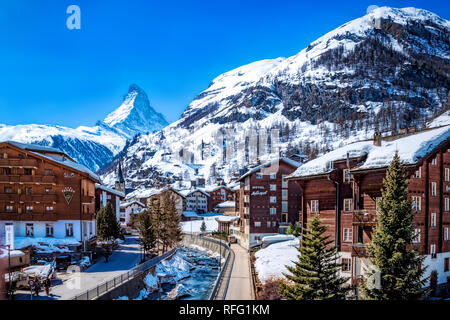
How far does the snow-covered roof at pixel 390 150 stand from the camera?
16203mm

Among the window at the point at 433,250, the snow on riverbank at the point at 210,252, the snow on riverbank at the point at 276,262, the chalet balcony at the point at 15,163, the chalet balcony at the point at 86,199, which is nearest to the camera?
the window at the point at 433,250

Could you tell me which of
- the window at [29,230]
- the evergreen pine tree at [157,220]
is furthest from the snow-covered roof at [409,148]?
the evergreen pine tree at [157,220]

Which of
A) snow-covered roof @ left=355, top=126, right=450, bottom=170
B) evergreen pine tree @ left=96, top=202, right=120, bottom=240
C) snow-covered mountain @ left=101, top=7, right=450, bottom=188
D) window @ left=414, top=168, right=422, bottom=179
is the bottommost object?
evergreen pine tree @ left=96, top=202, right=120, bottom=240

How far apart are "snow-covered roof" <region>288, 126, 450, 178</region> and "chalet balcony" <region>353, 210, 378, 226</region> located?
2555 mm

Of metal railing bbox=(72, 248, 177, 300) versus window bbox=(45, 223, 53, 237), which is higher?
window bbox=(45, 223, 53, 237)

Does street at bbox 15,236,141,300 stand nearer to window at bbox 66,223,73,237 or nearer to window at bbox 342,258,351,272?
window at bbox 66,223,73,237

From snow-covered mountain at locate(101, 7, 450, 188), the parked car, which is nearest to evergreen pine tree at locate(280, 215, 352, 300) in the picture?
the parked car

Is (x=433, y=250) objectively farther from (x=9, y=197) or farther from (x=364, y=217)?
(x=9, y=197)

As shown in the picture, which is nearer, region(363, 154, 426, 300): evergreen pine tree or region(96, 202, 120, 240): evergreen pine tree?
region(363, 154, 426, 300): evergreen pine tree

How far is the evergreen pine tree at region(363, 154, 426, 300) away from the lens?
444 inches

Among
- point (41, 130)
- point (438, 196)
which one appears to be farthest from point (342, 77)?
point (41, 130)

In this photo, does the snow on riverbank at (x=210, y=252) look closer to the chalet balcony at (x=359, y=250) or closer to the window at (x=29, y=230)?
the window at (x=29, y=230)

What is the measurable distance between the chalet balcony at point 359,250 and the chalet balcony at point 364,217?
126cm
